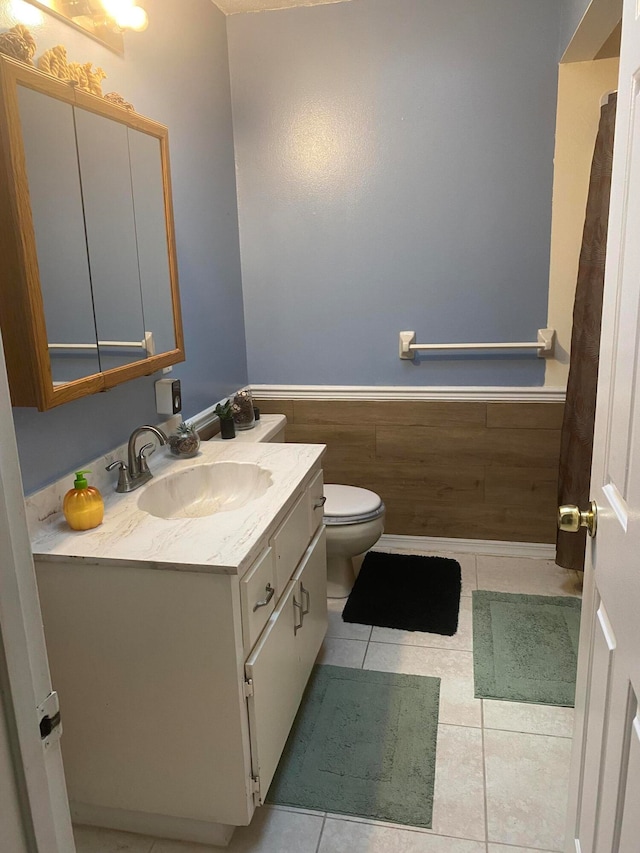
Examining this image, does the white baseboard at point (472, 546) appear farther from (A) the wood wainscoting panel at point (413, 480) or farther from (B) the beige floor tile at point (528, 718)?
(B) the beige floor tile at point (528, 718)

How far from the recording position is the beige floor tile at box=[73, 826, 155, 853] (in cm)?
163

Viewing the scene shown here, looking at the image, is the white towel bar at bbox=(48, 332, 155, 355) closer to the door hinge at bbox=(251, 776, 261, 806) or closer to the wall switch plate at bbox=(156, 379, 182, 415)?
the wall switch plate at bbox=(156, 379, 182, 415)

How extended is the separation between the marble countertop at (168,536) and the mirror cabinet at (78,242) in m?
0.33

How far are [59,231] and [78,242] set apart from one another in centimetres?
8

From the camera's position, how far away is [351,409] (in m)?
3.11

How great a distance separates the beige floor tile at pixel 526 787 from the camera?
163 centimetres

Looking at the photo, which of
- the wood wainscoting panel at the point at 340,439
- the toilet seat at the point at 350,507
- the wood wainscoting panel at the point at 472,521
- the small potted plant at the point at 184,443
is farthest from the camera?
the wood wainscoting panel at the point at 340,439

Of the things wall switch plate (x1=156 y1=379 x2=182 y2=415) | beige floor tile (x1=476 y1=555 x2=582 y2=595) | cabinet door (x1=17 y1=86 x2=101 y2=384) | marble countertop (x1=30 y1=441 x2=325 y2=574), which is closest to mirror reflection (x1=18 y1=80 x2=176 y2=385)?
cabinet door (x1=17 y1=86 x2=101 y2=384)

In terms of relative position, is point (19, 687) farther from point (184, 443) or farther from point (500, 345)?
point (500, 345)

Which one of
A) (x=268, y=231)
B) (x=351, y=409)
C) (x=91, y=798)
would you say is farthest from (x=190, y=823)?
(x=268, y=231)

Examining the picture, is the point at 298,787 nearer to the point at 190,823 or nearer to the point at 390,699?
the point at 190,823

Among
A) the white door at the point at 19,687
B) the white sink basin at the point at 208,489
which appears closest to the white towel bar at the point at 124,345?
the white sink basin at the point at 208,489

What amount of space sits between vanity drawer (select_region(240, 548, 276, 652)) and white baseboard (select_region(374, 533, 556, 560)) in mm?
1554

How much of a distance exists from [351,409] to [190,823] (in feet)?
6.20
